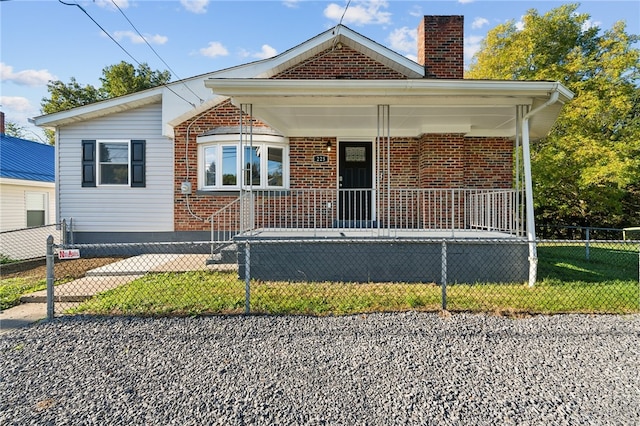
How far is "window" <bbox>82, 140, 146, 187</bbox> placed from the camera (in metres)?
9.40

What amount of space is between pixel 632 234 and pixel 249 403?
58.7ft

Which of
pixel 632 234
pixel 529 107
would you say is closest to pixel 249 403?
pixel 529 107

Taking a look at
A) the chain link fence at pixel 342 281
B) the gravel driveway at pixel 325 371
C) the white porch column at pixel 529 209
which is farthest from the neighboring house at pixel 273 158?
the gravel driveway at pixel 325 371

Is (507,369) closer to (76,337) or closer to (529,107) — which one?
(76,337)

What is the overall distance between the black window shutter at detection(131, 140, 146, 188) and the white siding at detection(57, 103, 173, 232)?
0.11 meters

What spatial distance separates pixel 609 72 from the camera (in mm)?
14523

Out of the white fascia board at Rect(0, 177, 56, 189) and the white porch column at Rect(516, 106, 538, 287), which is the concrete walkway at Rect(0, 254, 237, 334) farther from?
the white fascia board at Rect(0, 177, 56, 189)

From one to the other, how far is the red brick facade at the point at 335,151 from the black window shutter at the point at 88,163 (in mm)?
2268

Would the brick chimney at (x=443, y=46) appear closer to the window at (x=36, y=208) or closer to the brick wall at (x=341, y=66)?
the brick wall at (x=341, y=66)

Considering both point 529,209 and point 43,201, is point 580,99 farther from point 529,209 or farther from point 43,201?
point 43,201

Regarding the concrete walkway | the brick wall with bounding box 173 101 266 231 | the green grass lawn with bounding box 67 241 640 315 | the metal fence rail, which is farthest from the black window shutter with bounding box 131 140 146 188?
the green grass lawn with bounding box 67 241 640 315

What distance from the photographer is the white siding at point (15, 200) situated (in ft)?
36.3

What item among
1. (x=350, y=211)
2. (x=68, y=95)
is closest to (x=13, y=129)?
(x=68, y=95)

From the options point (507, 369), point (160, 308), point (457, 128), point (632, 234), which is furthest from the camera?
point (632, 234)
